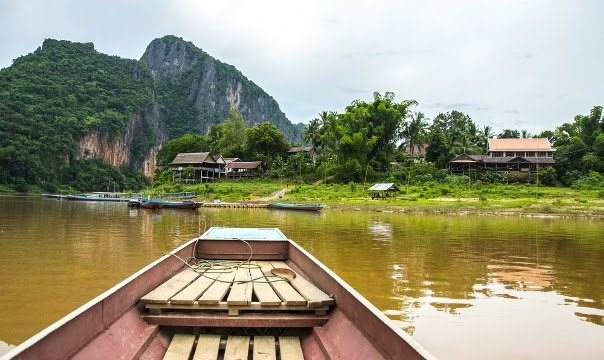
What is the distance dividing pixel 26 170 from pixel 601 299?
78.8m

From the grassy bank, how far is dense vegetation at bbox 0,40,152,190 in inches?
1355

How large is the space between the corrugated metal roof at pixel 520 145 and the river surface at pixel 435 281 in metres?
42.3

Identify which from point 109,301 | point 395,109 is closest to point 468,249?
point 109,301

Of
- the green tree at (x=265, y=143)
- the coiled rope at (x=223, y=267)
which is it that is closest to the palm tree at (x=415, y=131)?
the green tree at (x=265, y=143)

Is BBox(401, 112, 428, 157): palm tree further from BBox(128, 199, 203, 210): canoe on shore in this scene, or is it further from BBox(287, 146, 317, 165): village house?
BBox(128, 199, 203, 210): canoe on shore

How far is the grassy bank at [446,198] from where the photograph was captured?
99.9 ft

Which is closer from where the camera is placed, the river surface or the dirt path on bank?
the river surface

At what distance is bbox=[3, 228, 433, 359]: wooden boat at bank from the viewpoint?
2863 mm

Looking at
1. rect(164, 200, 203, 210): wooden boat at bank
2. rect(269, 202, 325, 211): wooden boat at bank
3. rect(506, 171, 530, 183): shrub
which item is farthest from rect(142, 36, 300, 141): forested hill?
rect(269, 202, 325, 211): wooden boat at bank

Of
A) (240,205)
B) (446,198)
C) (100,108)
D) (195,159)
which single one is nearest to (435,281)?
(446,198)

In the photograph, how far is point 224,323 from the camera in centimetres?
378

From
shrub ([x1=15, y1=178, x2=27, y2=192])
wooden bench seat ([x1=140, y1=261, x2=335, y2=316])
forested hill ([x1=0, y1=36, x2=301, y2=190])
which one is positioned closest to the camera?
wooden bench seat ([x1=140, y1=261, x2=335, y2=316])

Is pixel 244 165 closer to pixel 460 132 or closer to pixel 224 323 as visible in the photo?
pixel 460 132

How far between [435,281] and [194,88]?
148 m
